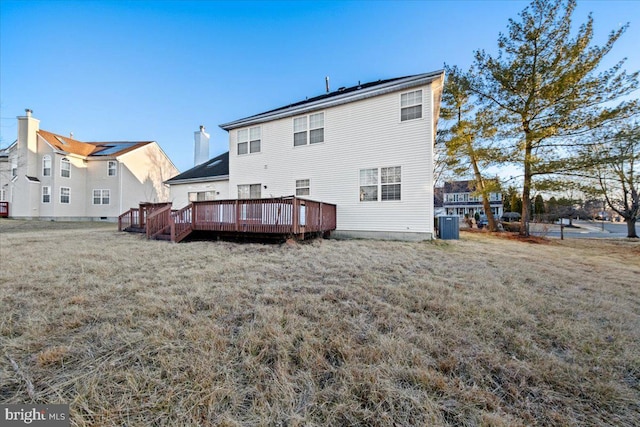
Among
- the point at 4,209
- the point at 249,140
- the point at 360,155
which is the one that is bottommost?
the point at 4,209

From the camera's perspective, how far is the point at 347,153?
10008mm

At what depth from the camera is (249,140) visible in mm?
12008

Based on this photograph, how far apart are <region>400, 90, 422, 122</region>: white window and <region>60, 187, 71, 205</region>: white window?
26.3 m

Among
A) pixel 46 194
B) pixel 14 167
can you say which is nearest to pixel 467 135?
pixel 46 194

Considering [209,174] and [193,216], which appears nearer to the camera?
[193,216]

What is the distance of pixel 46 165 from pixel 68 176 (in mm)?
1511

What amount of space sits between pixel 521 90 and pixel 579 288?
38.5ft

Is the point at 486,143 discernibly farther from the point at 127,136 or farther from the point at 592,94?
the point at 127,136

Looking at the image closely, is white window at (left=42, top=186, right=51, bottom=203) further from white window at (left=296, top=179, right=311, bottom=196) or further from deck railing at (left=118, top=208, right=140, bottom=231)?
white window at (left=296, top=179, right=311, bottom=196)

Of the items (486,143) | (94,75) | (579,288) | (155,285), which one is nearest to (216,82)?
(94,75)

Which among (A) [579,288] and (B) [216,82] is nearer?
(A) [579,288]

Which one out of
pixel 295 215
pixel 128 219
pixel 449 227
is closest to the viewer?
pixel 295 215

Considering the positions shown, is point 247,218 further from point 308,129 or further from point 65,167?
point 65,167

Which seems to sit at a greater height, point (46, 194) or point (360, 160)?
point (360, 160)
